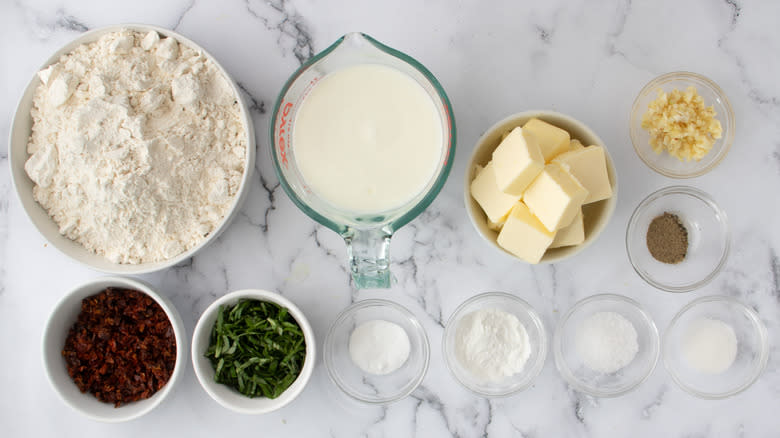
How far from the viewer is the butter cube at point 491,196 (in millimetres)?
1497

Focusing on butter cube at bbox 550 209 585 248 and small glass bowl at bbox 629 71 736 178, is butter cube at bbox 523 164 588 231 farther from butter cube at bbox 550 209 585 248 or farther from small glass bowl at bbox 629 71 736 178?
small glass bowl at bbox 629 71 736 178

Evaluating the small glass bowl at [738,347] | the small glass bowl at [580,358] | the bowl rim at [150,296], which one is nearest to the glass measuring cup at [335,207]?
the bowl rim at [150,296]

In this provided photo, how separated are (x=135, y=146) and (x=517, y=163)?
0.97 metres

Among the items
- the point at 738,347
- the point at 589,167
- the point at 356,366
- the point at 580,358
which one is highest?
the point at 589,167

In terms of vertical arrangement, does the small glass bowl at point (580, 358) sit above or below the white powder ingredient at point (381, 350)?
above

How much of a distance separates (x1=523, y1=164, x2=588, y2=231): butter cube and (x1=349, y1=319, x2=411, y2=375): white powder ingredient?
56 cm

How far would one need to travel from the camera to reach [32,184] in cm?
161

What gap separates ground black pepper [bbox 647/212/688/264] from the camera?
5.59 ft

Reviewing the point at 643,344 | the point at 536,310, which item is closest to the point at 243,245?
the point at 536,310

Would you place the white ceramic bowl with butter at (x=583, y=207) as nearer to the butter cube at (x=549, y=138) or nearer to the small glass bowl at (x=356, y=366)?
the butter cube at (x=549, y=138)

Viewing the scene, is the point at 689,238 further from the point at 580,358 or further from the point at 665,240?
the point at 580,358

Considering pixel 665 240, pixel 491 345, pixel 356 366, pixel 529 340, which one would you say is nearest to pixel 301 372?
pixel 356 366

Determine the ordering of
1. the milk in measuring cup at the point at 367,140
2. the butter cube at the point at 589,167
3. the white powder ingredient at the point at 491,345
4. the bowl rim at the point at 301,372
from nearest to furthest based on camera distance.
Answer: the milk in measuring cup at the point at 367,140
the butter cube at the point at 589,167
the bowl rim at the point at 301,372
the white powder ingredient at the point at 491,345

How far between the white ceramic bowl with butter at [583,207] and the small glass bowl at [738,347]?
16.9 inches
